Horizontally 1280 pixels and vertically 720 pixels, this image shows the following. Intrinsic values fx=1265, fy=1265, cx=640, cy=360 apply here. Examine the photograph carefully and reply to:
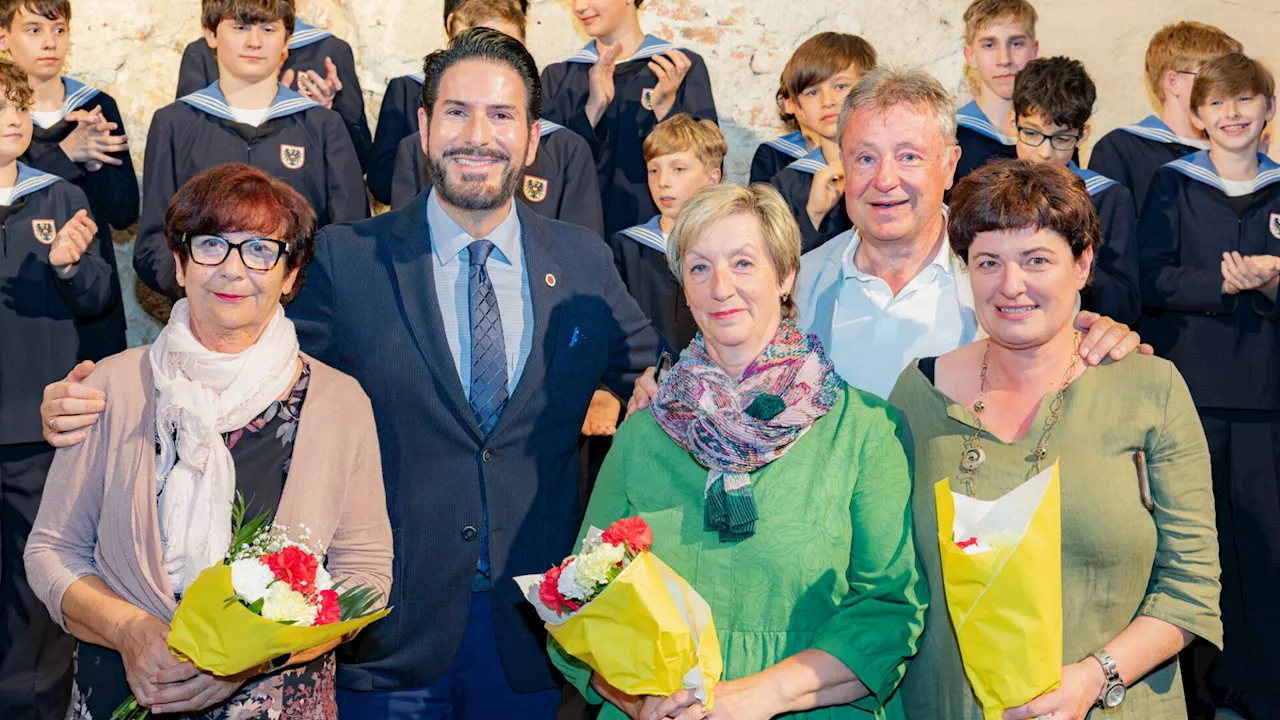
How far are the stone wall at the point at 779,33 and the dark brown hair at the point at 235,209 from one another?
3.45m

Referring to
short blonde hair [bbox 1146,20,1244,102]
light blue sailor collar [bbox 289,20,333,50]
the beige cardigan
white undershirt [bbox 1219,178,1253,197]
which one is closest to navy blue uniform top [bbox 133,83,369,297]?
light blue sailor collar [bbox 289,20,333,50]

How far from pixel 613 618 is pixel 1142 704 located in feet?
3.72

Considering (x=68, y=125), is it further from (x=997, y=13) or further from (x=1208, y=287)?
(x=1208, y=287)

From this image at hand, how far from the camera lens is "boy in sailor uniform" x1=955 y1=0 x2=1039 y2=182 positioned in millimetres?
5445

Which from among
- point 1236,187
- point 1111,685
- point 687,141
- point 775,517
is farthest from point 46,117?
point 1236,187

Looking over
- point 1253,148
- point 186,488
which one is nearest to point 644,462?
point 186,488

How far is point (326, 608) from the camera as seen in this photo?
7.96ft

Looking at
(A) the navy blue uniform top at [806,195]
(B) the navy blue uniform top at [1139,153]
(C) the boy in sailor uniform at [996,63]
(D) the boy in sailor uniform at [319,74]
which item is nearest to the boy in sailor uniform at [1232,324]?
(B) the navy blue uniform top at [1139,153]

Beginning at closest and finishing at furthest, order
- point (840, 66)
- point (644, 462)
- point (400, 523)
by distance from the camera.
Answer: point (644, 462) → point (400, 523) → point (840, 66)

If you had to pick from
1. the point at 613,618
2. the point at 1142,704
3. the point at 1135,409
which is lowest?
the point at 1142,704

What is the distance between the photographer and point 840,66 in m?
5.21

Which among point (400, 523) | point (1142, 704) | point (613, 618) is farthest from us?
point (400, 523)

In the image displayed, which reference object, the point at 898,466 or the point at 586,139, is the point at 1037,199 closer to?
the point at 898,466

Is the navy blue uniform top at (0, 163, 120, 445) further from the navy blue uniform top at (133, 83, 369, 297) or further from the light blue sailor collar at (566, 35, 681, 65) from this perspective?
the light blue sailor collar at (566, 35, 681, 65)
